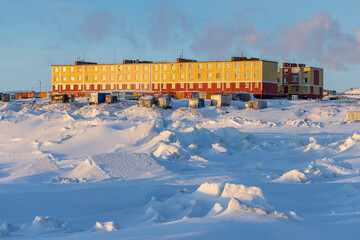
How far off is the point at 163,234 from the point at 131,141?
15.3 meters

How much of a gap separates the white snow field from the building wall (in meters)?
45.7

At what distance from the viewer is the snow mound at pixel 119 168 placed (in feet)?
46.2

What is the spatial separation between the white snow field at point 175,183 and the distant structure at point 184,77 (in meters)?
45.7

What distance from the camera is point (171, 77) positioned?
7906 centimetres

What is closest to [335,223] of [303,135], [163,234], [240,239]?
[240,239]

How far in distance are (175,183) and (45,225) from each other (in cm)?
491

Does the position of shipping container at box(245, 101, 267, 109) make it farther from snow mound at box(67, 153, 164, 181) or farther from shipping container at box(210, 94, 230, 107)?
snow mound at box(67, 153, 164, 181)

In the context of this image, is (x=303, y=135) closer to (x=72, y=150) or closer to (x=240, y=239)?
(x=72, y=150)

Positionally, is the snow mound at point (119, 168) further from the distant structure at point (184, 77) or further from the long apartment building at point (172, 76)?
the long apartment building at point (172, 76)

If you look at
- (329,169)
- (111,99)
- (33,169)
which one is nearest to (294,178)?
(329,169)

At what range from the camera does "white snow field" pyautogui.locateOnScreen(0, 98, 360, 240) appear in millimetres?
6977

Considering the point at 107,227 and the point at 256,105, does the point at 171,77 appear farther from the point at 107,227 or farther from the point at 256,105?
the point at 107,227

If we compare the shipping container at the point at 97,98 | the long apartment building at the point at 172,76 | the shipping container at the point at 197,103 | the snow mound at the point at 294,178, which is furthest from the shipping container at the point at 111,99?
the snow mound at the point at 294,178

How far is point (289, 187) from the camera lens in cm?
1148
